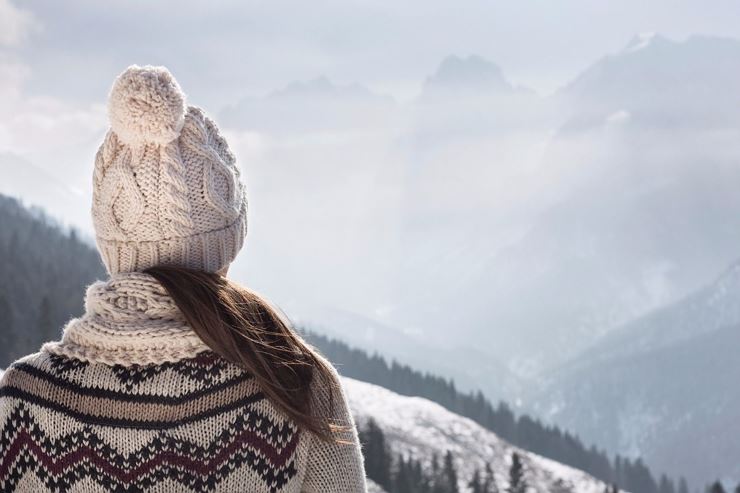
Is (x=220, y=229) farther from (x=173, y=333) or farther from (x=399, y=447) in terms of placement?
(x=399, y=447)

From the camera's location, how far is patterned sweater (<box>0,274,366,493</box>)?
4098mm

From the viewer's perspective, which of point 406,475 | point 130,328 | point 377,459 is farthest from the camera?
point 377,459

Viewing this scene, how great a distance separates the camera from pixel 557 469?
572 ft

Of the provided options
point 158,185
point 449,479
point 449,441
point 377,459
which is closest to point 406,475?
point 377,459

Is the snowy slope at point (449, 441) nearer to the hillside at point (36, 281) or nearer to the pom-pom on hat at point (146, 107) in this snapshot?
the hillside at point (36, 281)

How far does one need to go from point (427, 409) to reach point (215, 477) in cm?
18530

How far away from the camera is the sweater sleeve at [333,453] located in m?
4.38

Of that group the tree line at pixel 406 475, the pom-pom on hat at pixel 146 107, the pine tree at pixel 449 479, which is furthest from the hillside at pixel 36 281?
the pom-pom on hat at pixel 146 107

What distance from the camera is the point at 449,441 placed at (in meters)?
170

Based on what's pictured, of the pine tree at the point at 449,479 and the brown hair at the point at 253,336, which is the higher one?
the brown hair at the point at 253,336

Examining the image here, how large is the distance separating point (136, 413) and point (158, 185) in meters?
1.11

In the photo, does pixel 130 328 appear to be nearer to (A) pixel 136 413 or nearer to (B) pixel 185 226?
(A) pixel 136 413

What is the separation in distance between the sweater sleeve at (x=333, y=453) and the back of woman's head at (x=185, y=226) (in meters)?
0.04

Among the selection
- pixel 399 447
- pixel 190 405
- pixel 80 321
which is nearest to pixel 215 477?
pixel 190 405
